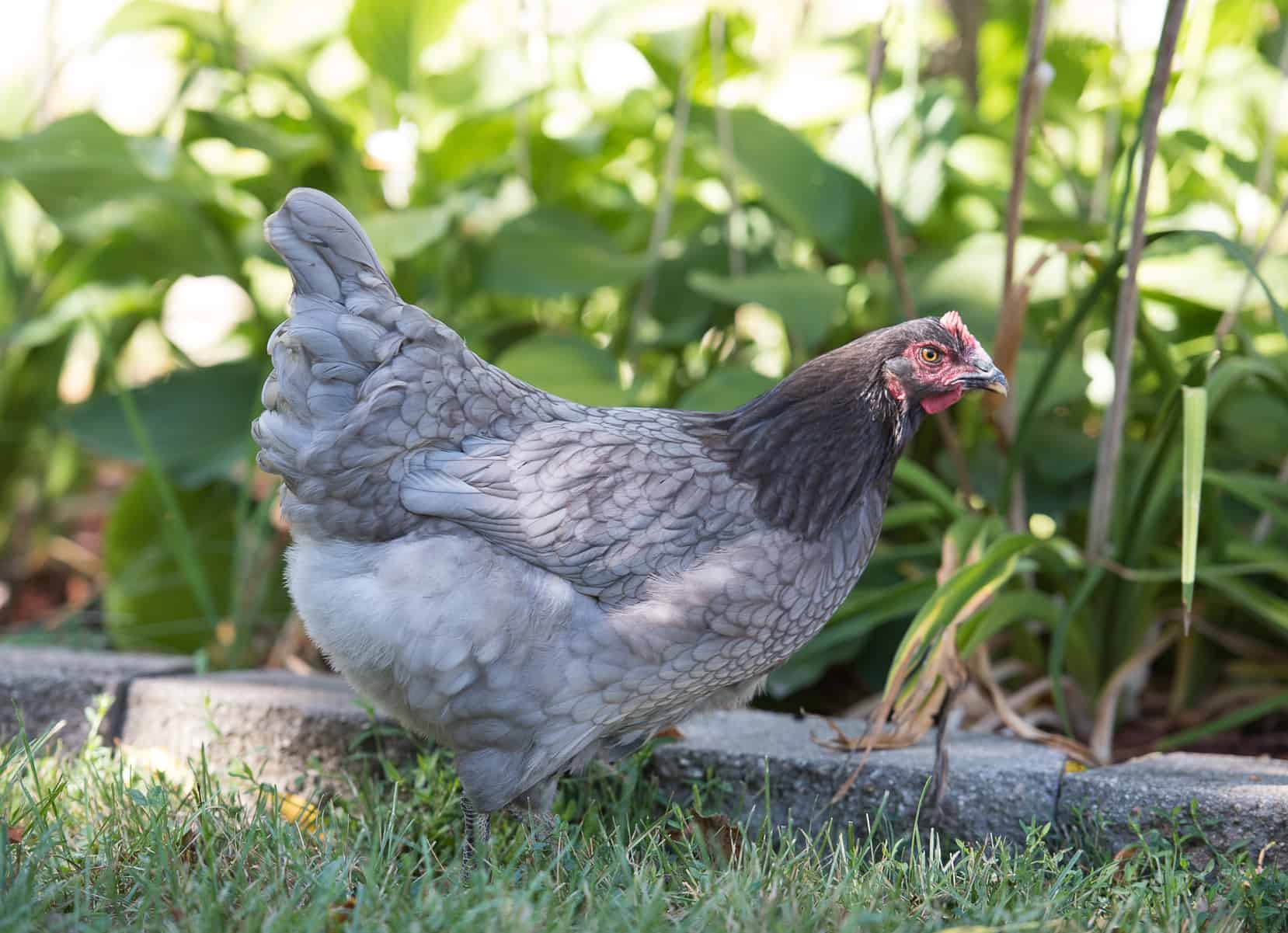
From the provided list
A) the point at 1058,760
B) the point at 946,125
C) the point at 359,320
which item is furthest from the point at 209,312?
the point at 1058,760

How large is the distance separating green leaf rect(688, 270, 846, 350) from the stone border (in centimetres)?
103

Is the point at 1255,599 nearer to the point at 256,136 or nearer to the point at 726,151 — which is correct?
the point at 726,151

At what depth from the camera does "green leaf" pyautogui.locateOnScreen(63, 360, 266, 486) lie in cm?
367

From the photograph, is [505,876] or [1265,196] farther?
[1265,196]

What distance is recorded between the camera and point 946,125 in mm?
3732

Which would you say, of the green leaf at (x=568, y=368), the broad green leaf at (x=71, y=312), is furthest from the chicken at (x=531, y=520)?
the broad green leaf at (x=71, y=312)

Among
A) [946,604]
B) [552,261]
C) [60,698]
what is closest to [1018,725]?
[946,604]

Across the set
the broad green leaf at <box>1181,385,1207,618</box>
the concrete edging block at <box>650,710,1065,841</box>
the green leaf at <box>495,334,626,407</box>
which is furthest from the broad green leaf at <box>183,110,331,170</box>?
the broad green leaf at <box>1181,385,1207,618</box>

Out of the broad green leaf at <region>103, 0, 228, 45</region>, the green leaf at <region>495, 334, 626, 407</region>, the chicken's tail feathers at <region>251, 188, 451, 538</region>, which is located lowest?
the green leaf at <region>495, 334, 626, 407</region>

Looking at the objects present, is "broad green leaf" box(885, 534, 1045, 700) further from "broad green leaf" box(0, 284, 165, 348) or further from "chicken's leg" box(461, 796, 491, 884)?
"broad green leaf" box(0, 284, 165, 348)

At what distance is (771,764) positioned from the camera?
2.62 metres

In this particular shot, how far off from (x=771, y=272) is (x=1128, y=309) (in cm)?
107

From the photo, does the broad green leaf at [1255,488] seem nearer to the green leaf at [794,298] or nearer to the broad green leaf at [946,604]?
the broad green leaf at [946,604]

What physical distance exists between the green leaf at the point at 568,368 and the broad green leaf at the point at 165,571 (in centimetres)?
102
